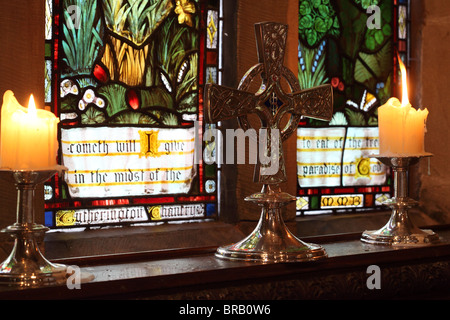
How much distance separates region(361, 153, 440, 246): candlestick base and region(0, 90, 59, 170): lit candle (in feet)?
3.71

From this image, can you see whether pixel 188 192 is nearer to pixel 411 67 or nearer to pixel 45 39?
pixel 45 39

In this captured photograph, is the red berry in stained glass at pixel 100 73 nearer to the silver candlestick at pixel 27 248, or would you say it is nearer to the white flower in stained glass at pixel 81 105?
the white flower in stained glass at pixel 81 105

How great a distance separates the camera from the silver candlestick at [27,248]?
174 cm

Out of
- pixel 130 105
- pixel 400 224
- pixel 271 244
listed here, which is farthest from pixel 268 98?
pixel 130 105

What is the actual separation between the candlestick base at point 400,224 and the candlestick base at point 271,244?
0.41 meters

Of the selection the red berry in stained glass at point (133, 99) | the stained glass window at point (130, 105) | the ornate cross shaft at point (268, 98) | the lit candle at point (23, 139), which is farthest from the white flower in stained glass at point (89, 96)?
the lit candle at point (23, 139)

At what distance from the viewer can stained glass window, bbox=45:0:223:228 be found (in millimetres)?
2883

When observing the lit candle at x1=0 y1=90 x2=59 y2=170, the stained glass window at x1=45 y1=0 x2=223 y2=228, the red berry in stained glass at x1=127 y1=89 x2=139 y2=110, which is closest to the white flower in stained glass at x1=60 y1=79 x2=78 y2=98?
the stained glass window at x1=45 y1=0 x2=223 y2=228

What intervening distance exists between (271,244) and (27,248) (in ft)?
2.21

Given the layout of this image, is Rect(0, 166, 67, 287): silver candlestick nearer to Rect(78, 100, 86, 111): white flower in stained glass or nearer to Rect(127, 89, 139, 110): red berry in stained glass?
Rect(78, 100, 86, 111): white flower in stained glass

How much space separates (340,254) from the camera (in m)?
2.21

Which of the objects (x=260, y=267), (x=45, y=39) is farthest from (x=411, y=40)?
(x=260, y=267)

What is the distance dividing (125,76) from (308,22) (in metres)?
0.99

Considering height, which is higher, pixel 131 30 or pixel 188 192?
pixel 131 30
